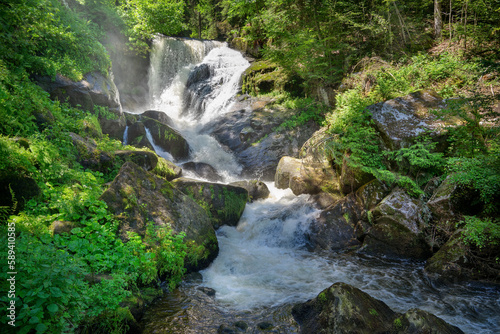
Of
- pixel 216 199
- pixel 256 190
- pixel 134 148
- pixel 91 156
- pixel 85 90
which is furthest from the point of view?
pixel 256 190

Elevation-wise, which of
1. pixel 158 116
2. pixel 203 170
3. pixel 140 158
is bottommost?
pixel 203 170

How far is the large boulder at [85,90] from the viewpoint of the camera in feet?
27.6

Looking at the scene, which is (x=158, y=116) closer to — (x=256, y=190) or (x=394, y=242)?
(x=256, y=190)

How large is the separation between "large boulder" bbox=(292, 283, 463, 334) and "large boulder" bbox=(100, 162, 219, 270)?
2755mm

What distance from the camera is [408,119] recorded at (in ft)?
25.6

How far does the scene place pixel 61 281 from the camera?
238cm

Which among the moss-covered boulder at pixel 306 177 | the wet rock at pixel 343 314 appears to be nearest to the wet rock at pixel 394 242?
the moss-covered boulder at pixel 306 177

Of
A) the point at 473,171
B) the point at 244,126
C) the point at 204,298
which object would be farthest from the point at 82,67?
the point at 473,171

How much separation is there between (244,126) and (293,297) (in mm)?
10719

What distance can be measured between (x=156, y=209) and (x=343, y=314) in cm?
419

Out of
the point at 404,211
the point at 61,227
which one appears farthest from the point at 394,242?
the point at 61,227

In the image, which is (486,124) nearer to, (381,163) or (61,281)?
(381,163)

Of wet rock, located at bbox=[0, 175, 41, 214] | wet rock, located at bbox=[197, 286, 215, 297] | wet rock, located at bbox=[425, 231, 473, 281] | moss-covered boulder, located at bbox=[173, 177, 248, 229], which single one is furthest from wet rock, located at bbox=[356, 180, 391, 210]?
wet rock, located at bbox=[0, 175, 41, 214]

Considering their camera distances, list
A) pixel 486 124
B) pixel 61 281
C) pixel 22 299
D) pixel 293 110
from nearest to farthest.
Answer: pixel 22 299
pixel 61 281
pixel 486 124
pixel 293 110
